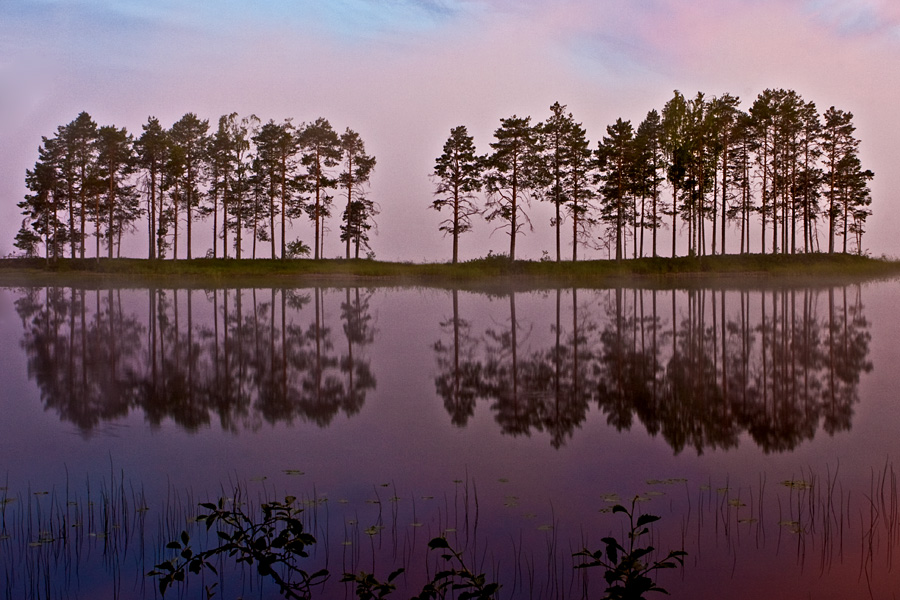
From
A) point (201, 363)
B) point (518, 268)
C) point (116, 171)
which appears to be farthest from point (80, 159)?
point (201, 363)

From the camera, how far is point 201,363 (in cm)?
1928

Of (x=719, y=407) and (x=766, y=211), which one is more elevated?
(x=766, y=211)

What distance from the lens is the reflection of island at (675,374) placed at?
12328 mm

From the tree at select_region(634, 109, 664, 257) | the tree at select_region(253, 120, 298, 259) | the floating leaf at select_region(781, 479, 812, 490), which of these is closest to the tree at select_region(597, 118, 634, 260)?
the tree at select_region(634, 109, 664, 257)

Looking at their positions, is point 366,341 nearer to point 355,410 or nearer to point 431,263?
point 355,410

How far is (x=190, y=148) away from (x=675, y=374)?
Result: 6617cm

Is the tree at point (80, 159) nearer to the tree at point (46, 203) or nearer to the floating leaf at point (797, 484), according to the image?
the tree at point (46, 203)

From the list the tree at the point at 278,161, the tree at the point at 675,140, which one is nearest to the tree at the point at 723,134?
the tree at the point at 675,140

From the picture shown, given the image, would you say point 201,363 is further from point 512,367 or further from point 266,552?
point 266,552

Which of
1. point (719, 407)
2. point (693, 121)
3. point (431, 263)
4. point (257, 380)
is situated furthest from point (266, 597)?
point (693, 121)

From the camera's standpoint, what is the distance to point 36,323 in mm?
29703

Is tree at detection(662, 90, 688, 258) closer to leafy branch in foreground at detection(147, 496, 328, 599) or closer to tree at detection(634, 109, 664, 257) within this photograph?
tree at detection(634, 109, 664, 257)

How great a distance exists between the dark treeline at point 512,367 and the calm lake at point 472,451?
104mm

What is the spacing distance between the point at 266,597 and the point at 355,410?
299 inches
